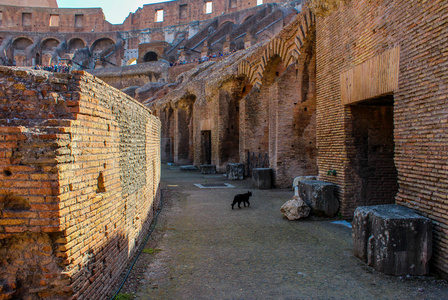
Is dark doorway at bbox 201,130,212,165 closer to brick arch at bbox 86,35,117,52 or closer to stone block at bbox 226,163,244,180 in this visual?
stone block at bbox 226,163,244,180

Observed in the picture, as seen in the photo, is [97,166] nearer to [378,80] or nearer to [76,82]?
[76,82]

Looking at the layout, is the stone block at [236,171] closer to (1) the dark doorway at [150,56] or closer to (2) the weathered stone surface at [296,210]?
(2) the weathered stone surface at [296,210]

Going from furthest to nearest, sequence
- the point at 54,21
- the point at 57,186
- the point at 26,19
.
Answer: the point at 54,21
the point at 26,19
the point at 57,186

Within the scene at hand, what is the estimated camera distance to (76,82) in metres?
2.87

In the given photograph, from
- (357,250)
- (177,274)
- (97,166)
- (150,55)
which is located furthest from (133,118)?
(150,55)

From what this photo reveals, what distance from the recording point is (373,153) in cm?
671

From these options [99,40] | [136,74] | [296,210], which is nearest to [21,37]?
[99,40]

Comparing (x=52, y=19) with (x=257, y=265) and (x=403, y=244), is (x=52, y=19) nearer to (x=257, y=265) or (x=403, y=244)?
(x=257, y=265)

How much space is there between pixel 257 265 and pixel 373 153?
13.1ft

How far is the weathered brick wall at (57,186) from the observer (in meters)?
2.41

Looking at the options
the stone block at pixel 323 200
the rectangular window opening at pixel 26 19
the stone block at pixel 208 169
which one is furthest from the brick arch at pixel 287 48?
the rectangular window opening at pixel 26 19

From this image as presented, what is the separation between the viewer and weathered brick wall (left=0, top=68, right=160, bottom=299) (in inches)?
94.9

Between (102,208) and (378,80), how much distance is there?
4.77 metres

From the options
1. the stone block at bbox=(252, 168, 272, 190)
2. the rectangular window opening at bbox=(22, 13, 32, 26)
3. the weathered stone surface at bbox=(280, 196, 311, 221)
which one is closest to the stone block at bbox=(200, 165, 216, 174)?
the stone block at bbox=(252, 168, 272, 190)
